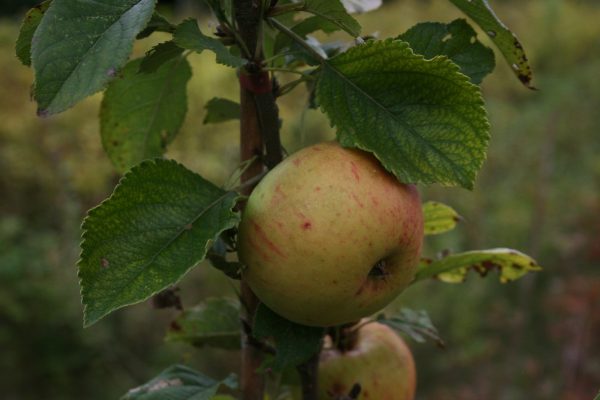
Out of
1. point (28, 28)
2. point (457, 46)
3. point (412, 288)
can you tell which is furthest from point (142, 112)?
point (412, 288)

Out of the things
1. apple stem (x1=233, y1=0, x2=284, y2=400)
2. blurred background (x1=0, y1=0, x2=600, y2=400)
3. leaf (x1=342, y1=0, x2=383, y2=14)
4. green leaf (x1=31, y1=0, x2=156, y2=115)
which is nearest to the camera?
green leaf (x1=31, y1=0, x2=156, y2=115)

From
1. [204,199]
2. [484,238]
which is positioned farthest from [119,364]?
[204,199]

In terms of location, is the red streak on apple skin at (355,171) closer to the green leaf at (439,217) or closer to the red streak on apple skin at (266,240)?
the red streak on apple skin at (266,240)

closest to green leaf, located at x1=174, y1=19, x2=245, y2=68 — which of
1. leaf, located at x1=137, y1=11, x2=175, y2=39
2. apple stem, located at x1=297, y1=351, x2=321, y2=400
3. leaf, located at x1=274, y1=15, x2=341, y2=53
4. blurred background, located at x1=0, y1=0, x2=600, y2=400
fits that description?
leaf, located at x1=137, y1=11, x2=175, y2=39

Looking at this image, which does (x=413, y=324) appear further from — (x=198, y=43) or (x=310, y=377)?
(x=198, y=43)

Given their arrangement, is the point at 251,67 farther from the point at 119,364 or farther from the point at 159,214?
the point at 119,364

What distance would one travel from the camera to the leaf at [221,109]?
71 centimetres

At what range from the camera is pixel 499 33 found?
566 mm

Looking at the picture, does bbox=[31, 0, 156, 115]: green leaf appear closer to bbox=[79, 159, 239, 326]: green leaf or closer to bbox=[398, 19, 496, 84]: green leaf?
bbox=[79, 159, 239, 326]: green leaf

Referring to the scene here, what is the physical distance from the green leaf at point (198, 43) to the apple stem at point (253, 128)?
0.14 ft

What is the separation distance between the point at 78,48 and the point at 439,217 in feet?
1.27

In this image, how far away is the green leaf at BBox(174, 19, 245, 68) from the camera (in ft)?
1.67

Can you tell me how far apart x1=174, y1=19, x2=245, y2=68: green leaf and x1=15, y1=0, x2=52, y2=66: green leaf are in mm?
92

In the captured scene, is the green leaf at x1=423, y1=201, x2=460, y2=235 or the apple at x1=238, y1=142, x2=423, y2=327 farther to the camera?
the green leaf at x1=423, y1=201, x2=460, y2=235
